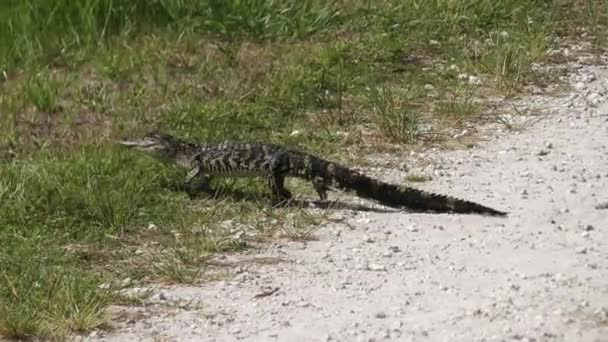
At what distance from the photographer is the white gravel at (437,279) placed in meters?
6.25

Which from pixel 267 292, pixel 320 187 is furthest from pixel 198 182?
pixel 267 292

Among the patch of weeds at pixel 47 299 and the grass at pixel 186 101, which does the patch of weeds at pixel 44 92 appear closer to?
the grass at pixel 186 101

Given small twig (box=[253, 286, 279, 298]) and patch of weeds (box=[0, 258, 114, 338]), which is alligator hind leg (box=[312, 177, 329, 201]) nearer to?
small twig (box=[253, 286, 279, 298])

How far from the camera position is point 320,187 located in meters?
8.35

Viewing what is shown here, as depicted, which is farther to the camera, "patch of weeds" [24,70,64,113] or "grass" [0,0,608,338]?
"patch of weeds" [24,70,64,113]

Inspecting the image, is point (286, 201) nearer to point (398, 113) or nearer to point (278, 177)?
point (278, 177)

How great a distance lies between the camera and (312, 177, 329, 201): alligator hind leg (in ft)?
27.3

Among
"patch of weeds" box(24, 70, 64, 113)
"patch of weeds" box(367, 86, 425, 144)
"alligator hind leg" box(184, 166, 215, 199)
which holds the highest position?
"patch of weeds" box(367, 86, 425, 144)

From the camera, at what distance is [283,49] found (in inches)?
448

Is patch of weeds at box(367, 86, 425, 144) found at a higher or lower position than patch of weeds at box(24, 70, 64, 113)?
higher

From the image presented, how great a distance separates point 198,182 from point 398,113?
1.75 m

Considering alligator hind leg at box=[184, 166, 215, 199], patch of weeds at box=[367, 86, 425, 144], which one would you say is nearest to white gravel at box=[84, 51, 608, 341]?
patch of weeds at box=[367, 86, 425, 144]

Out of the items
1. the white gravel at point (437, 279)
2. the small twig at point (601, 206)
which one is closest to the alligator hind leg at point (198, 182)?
the white gravel at point (437, 279)

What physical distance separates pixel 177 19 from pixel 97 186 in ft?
12.5
